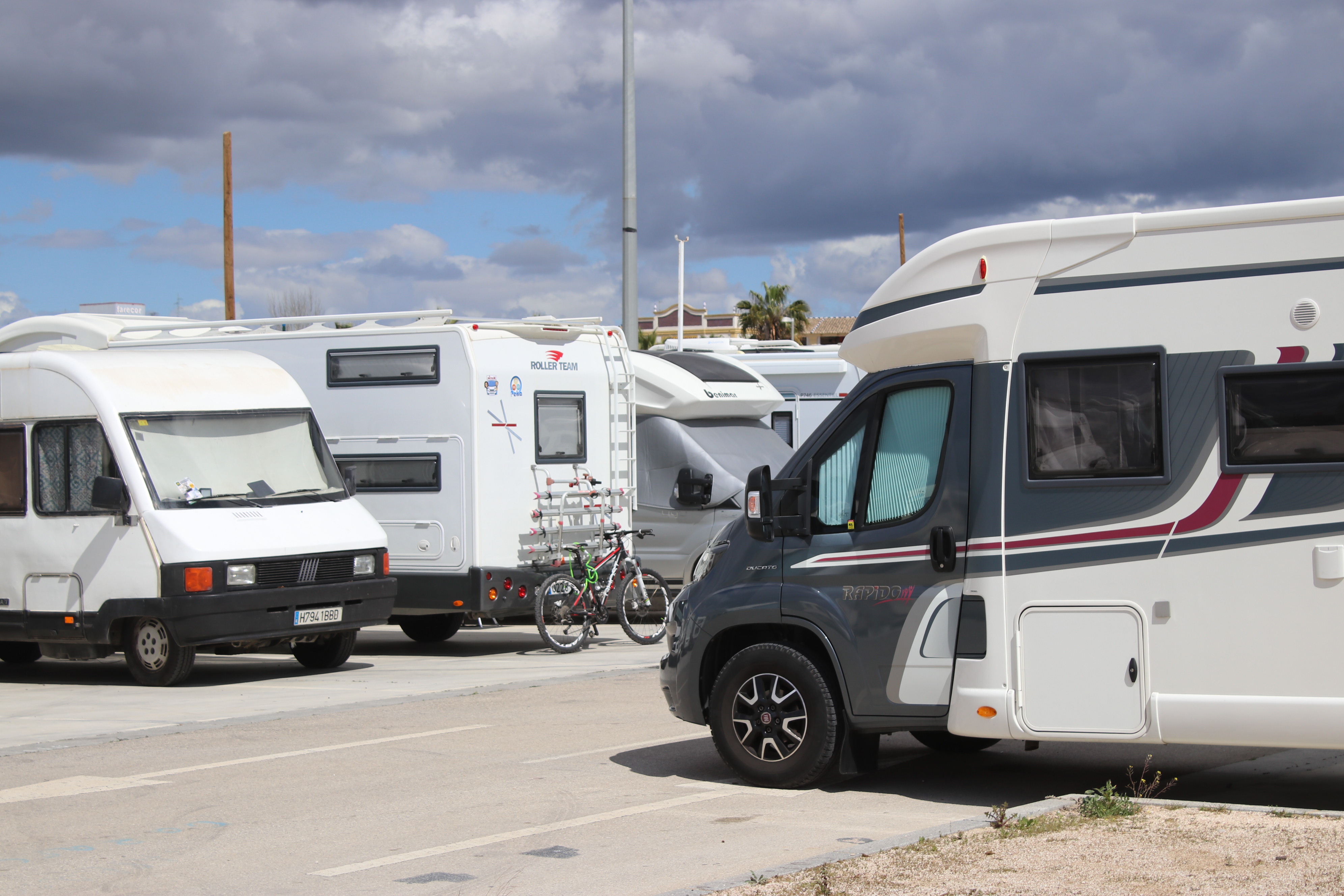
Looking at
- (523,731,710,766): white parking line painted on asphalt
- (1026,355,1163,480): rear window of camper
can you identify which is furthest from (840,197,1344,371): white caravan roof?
(523,731,710,766): white parking line painted on asphalt

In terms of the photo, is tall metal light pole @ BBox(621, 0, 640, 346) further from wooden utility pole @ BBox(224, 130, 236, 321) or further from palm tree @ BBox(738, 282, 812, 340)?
palm tree @ BBox(738, 282, 812, 340)

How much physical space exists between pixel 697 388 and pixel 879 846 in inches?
457

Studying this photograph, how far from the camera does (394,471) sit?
49.6 ft

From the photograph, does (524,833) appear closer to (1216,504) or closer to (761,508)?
(761,508)

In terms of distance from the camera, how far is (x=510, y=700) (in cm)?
1208

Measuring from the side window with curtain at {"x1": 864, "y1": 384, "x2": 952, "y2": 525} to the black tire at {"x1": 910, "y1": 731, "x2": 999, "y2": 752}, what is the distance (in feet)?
6.54

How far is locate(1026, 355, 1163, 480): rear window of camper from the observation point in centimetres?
718

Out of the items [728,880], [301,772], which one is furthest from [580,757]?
[728,880]

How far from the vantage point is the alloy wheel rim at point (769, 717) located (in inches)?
315

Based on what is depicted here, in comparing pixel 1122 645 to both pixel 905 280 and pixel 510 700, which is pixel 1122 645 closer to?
pixel 905 280

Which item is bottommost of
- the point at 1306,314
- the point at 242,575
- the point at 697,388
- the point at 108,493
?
the point at 242,575

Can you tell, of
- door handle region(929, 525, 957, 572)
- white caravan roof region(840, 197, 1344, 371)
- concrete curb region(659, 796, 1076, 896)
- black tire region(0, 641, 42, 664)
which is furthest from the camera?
black tire region(0, 641, 42, 664)

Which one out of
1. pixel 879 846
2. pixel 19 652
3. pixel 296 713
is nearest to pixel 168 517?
pixel 296 713

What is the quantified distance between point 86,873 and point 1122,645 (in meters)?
4.70
